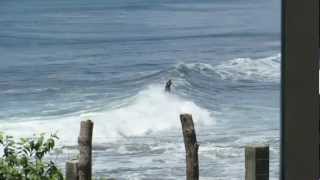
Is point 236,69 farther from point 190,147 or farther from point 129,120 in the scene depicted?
point 129,120

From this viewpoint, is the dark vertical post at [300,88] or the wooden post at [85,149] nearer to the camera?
the dark vertical post at [300,88]

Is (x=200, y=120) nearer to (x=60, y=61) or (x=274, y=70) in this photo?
(x=274, y=70)

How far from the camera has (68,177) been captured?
113 inches

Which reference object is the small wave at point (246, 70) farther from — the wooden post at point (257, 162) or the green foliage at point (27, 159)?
the green foliage at point (27, 159)

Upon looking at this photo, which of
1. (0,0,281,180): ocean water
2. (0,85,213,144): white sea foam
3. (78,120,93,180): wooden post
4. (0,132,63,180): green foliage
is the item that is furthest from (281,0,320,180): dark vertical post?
(0,132,63,180): green foliage

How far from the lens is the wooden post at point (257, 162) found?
2852 mm

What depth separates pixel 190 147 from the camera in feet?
9.45

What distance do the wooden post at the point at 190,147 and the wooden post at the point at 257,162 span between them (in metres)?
0.20

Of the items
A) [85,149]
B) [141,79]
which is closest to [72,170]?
[85,149]

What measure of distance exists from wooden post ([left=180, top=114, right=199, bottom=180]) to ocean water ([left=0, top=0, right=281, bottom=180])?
1.2 inches

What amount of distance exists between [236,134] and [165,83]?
345 millimetres

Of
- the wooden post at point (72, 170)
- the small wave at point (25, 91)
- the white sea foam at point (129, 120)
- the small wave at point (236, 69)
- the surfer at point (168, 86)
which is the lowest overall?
the wooden post at point (72, 170)

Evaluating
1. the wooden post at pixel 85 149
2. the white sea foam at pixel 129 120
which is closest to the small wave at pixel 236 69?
the white sea foam at pixel 129 120

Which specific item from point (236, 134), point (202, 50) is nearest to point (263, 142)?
point (236, 134)
